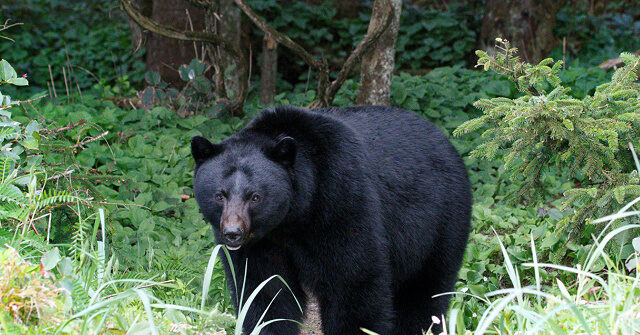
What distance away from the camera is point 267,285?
13.1 ft

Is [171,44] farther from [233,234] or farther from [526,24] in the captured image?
[233,234]

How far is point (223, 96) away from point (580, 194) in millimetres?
4661

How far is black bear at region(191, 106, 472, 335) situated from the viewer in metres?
3.71

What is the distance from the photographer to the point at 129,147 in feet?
24.3

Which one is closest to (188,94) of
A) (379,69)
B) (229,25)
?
(229,25)

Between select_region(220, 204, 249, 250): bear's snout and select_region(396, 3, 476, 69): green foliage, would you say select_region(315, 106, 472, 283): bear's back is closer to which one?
select_region(220, 204, 249, 250): bear's snout

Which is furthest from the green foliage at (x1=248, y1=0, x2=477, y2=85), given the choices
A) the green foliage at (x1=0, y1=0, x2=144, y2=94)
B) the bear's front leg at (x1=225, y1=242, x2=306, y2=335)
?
the bear's front leg at (x1=225, y1=242, x2=306, y2=335)

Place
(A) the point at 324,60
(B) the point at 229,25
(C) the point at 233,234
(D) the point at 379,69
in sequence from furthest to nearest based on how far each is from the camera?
1. (B) the point at 229,25
2. (D) the point at 379,69
3. (A) the point at 324,60
4. (C) the point at 233,234

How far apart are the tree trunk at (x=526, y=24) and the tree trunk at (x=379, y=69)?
250 centimetres

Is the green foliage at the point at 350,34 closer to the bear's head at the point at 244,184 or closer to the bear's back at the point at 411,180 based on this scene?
the bear's back at the point at 411,180

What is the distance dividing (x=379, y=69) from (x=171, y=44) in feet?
8.80

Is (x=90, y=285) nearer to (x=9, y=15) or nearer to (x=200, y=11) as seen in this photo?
(x=200, y=11)

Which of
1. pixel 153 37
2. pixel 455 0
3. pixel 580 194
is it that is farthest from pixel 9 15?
pixel 580 194

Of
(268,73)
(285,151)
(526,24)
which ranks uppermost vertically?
(526,24)
